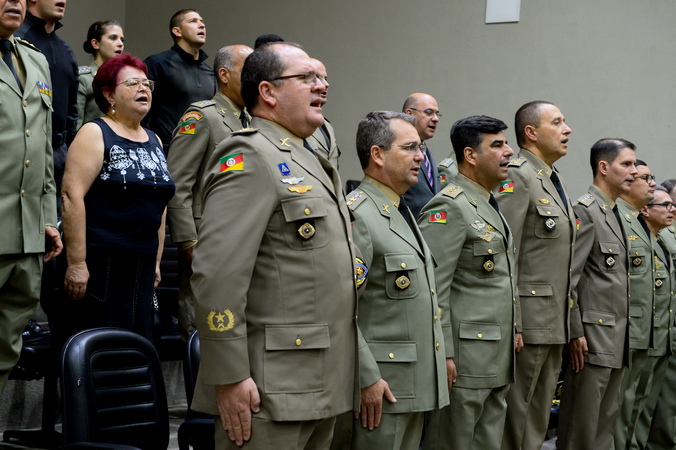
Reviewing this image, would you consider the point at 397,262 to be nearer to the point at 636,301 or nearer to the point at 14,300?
the point at 14,300

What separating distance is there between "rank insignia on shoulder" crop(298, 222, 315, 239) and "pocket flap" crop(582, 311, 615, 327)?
7.89 feet

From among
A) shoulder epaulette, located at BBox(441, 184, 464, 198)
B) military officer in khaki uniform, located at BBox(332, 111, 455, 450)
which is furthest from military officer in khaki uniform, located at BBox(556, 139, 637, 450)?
military officer in khaki uniform, located at BBox(332, 111, 455, 450)

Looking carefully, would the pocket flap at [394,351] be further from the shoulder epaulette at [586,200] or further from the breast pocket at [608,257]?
the shoulder epaulette at [586,200]

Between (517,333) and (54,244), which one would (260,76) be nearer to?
(54,244)

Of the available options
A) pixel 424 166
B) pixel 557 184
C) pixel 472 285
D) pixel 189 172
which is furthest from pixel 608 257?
pixel 189 172

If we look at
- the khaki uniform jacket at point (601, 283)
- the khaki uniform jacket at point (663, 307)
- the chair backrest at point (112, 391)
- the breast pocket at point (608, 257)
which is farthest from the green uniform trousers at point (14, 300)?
the khaki uniform jacket at point (663, 307)

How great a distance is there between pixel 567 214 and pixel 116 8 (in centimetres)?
554

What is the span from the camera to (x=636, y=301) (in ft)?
14.1

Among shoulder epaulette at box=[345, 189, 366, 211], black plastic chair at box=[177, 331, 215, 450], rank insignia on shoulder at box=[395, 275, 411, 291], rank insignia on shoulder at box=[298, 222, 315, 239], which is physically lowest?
black plastic chair at box=[177, 331, 215, 450]

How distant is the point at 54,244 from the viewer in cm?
269

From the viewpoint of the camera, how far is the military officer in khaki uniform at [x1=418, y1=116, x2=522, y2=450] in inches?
123

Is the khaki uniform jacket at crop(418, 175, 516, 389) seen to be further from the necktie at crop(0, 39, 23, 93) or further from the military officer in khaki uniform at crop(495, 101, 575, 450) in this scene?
the necktie at crop(0, 39, 23, 93)

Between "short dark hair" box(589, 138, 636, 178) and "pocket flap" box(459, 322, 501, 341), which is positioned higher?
"short dark hair" box(589, 138, 636, 178)

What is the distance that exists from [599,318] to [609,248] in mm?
354
